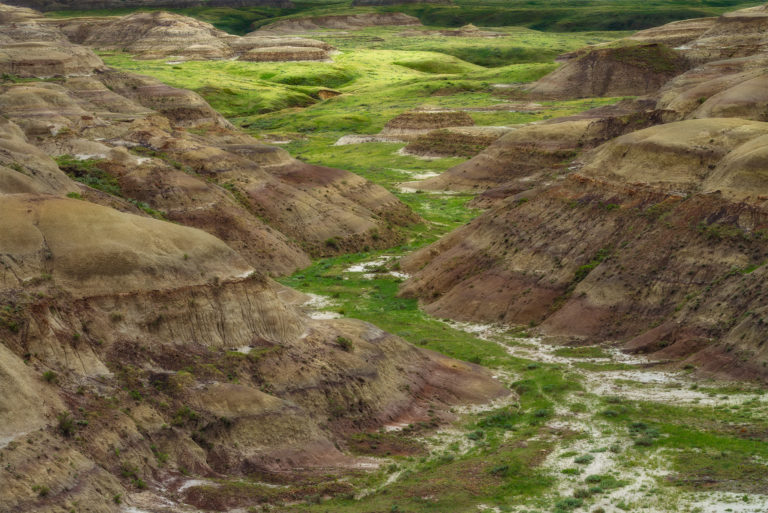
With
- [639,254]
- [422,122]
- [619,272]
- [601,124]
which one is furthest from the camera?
[422,122]

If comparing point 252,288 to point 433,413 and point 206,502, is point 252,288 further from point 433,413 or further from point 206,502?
point 206,502

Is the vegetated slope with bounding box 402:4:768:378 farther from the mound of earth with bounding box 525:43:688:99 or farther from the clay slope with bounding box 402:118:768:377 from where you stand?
the mound of earth with bounding box 525:43:688:99

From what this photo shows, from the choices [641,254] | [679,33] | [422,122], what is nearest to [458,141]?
[422,122]

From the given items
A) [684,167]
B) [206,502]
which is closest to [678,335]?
[684,167]

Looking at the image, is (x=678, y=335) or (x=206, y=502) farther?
(x=678, y=335)

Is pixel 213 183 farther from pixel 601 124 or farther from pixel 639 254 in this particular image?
pixel 601 124
